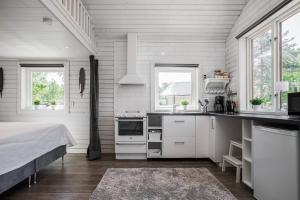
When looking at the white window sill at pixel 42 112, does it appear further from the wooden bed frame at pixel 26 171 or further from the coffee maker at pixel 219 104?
the coffee maker at pixel 219 104

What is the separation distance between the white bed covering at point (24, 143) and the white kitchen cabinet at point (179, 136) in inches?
73.5

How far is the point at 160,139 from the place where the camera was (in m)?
4.15

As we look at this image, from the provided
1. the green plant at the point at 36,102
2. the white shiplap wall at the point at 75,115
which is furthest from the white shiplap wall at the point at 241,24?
the green plant at the point at 36,102

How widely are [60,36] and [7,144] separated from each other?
5.63 feet

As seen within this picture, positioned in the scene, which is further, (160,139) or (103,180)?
(160,139)

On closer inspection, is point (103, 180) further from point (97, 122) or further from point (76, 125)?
point (76, 125)

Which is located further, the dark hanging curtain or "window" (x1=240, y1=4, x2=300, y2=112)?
the dark hanging curtain

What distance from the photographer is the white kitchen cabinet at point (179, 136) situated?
13.5 ft

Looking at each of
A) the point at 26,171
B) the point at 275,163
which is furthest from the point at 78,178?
the point at 275,163

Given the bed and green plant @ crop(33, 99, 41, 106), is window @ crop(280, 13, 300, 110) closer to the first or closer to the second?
the bed

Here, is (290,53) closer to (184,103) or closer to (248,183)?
(248,183)

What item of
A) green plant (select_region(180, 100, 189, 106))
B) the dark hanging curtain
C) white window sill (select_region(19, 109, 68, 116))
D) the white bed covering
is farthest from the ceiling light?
green plant (select_region(180, 100, 189, 106))

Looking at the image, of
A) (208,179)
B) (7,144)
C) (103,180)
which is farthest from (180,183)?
(7,144)

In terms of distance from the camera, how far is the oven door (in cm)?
411
